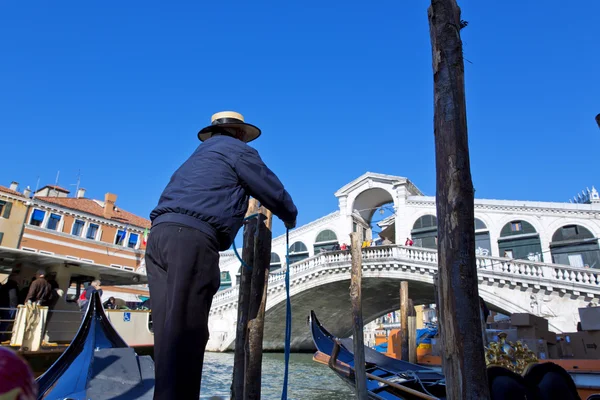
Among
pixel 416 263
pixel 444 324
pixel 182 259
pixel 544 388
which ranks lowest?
pixel 544 388

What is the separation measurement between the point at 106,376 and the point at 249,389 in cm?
102

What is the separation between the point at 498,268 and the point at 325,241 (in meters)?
8.20

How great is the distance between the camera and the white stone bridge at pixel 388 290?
34.2ft

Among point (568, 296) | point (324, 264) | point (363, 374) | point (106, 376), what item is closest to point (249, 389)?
point (106, 376)

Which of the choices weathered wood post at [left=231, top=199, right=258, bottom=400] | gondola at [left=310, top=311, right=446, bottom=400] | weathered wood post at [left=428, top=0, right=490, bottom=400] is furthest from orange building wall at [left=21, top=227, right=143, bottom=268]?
weathered wood post at [left=428, top=0, right=490, bottom=400]

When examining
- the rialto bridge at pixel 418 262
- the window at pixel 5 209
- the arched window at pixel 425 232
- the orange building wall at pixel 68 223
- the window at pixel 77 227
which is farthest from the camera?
the window at pixel 77 227

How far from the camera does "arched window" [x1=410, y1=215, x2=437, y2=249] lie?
51.1 ft

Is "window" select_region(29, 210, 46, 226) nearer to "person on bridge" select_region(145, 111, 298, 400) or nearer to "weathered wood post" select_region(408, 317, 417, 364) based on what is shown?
"weathered wood post" select_region(408, 317, 417, 364)

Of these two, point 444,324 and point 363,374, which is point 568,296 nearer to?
point 363,374

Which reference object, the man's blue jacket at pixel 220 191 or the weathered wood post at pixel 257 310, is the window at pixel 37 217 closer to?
the weathered wood post at pixel 257 310

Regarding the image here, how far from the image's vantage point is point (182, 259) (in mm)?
1246

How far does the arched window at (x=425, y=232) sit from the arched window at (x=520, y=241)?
2286mm

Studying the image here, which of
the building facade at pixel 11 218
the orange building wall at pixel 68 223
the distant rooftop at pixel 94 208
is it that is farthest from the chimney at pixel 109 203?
the building facade at pixel 11 218

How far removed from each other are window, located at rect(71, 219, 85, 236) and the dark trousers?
18731 millimetres
